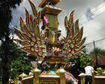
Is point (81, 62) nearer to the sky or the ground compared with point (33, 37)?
nearer to the ground

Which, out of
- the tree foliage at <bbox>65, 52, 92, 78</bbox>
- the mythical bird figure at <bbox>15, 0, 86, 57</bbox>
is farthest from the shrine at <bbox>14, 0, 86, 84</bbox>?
the tree foliage at <bbox>65, 52, 92, 78</bbox>

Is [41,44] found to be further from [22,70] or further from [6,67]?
[22,70]

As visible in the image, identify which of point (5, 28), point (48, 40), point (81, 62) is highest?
point (5, 28)

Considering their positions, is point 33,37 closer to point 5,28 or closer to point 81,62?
point 5,28

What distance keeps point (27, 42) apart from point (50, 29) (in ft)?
7.21

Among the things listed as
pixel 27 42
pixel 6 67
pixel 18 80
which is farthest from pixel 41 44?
pixel 18 80

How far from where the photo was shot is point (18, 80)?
12914mm

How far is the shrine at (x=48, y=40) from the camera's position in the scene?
1121cm

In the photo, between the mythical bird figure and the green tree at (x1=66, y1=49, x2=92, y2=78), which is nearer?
the mythical bird figure

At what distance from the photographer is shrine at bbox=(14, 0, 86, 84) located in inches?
441

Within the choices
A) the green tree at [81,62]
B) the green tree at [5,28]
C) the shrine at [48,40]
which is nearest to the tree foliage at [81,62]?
the green tree at [81,62]

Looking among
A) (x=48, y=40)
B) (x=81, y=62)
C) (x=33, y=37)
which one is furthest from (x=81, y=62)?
(x=33, y=37)

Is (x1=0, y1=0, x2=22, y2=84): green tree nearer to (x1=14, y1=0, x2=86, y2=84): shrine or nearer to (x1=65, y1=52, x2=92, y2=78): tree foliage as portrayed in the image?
(x1=14, y1=0, x2=86, y2=84): shrine

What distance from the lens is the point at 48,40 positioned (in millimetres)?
11844
